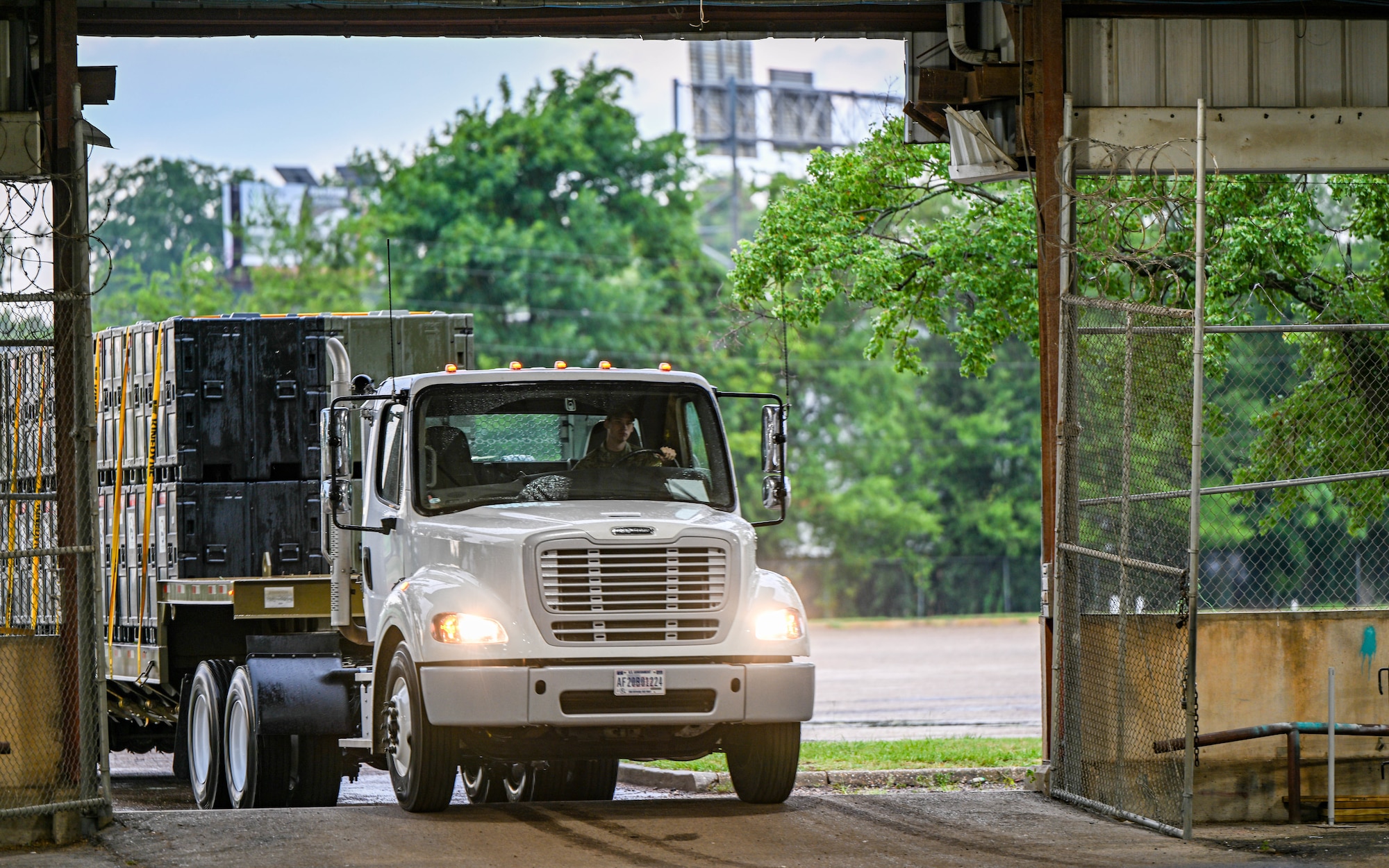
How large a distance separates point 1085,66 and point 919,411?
39.5 meters

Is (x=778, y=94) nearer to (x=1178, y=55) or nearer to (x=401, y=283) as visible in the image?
(x=401, y=283)

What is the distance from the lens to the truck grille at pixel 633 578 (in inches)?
405

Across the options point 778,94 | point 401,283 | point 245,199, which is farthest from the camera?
point 245,199

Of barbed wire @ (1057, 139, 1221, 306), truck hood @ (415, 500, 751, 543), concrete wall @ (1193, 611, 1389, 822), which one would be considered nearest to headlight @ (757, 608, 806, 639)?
truck hood @ (415, 500, 751, 543)

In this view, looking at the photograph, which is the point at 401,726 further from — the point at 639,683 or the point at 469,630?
the point at 639,683

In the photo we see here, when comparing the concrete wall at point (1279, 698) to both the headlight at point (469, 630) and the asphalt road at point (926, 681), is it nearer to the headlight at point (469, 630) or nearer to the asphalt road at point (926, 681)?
the headlight at point (469, 630)

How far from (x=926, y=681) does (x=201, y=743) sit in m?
15.6

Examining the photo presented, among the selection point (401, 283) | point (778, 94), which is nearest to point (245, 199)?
point (778, 94)

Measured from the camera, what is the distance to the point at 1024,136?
1255cm

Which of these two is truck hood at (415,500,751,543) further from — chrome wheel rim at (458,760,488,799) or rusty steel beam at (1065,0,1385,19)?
rusty steel beam at (1065,0,1385,19)

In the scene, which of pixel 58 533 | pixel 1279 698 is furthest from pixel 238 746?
pixel 1279 698

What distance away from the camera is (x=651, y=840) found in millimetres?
10070

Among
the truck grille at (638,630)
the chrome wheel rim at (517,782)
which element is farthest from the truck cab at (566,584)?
the chrome wheel rim at (517,782)

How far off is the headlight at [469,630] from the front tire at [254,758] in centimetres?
284
